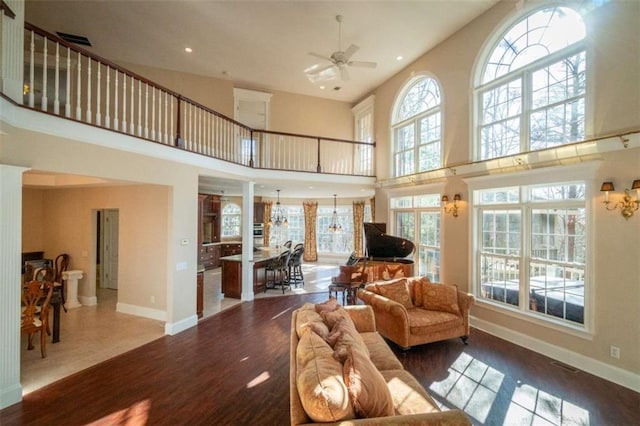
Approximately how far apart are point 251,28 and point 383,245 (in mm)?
5309

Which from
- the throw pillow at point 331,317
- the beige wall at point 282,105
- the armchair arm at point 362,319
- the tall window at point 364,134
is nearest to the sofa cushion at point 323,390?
the throw pillow at point 331,317

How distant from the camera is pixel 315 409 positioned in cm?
157

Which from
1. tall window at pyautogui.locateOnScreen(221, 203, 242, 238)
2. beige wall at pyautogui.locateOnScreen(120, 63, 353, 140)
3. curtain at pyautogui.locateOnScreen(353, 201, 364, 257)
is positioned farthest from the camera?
tall window at pyautogui.locateOnScreen(221, 203, 242, 238)

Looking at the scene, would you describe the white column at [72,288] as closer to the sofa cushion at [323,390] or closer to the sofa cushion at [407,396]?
the sofa cushion at [323,390]

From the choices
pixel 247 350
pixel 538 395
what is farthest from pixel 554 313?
pixel 247 350

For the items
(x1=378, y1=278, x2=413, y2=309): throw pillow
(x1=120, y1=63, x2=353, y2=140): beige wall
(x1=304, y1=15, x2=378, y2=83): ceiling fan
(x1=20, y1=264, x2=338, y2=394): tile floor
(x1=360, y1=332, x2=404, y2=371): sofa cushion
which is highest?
(x1=120, y1=63, x2=353, y2=140): beige wall

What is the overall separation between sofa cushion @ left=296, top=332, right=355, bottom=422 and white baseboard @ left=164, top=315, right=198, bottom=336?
373 cm

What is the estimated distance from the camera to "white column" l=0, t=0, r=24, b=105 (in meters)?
2.77

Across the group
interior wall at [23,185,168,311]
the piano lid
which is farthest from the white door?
the piano lid

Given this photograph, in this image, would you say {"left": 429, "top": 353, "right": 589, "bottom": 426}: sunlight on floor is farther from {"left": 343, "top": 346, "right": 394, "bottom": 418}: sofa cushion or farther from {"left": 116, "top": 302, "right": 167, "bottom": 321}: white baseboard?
{"left": 116, "top": 302, "right": 167, "bottom": 321}: white baseboard

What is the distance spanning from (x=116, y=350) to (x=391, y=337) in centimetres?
403

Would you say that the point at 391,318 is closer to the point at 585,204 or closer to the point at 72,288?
the point at 585,204

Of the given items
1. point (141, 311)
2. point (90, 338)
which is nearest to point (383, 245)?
point (141, 311)

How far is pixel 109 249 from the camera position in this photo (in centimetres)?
774
